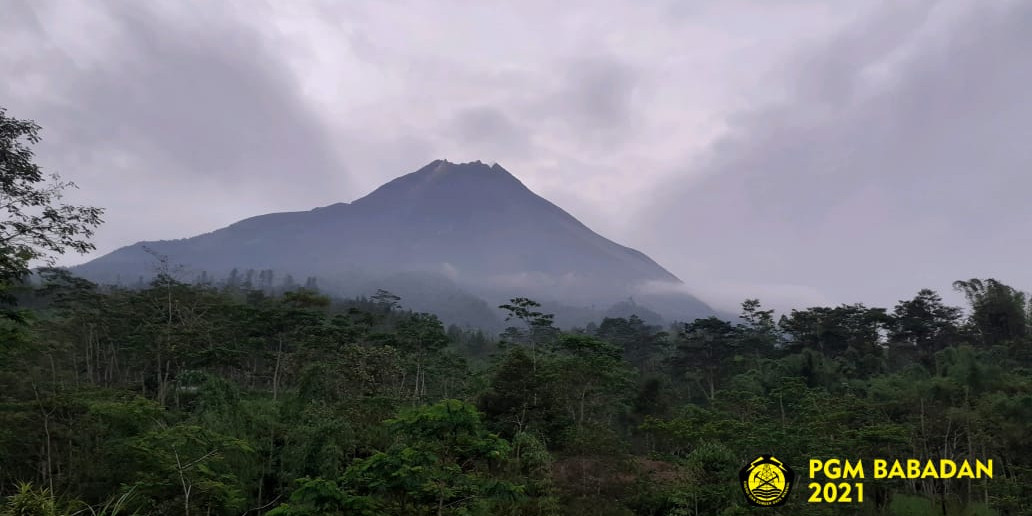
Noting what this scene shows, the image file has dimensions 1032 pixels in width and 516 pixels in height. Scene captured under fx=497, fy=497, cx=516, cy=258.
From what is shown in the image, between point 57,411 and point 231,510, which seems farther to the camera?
point 57,411

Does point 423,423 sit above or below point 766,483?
above

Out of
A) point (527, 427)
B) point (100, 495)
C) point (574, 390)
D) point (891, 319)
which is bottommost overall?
point (100, 495)

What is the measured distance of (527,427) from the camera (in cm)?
1658

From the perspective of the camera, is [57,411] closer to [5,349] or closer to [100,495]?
[100,495]

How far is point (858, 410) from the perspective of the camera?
17484 mm

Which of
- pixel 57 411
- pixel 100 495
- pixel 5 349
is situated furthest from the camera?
pixel 57 411

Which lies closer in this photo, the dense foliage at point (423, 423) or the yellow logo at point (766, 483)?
the dense foliage at point (423, 423)

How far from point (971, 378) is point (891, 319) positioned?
17.3 m

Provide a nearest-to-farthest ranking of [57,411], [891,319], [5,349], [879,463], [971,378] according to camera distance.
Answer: [5,349]
[57,411]
[879,463]
[971,378]
[891,319]

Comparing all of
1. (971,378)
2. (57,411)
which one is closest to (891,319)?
(971,378)

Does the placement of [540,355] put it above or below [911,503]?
above

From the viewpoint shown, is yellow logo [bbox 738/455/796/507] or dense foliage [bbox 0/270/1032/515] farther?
yellow logo [bbox 738/455/796/507]

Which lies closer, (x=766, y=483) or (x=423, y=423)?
(x=423, y=423)

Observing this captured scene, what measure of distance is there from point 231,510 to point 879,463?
620 inches
